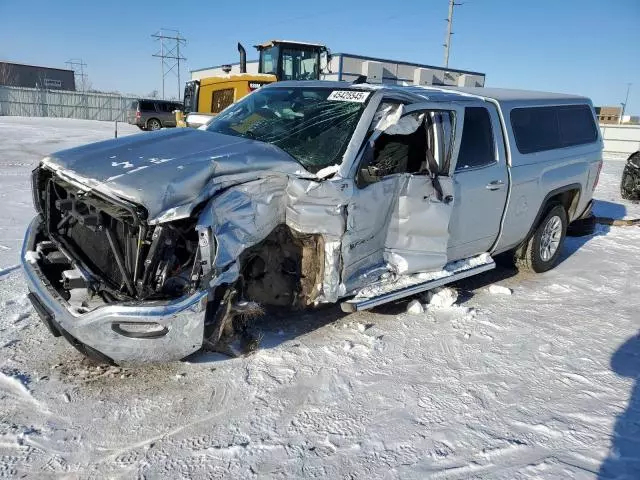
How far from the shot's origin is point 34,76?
62156 millimetres

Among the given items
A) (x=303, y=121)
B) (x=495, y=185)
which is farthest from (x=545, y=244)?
(x=303, y=121)

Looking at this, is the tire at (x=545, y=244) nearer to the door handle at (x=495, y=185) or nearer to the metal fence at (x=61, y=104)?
the door handle at (x=495, y=185)

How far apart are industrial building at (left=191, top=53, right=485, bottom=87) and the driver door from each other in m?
18.4

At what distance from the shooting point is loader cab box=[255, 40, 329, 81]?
47.6ft

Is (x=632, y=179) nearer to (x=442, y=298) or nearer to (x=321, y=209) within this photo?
(x=442, y=298)

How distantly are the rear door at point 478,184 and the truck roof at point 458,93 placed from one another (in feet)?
0.84

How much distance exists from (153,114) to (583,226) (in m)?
25.0

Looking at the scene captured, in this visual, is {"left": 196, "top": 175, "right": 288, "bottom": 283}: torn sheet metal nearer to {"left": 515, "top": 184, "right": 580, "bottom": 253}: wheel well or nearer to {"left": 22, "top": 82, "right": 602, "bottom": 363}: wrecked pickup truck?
{"left": 22, "top": 82, "right": 602, "bottom": 363}: wrecked pickup truck

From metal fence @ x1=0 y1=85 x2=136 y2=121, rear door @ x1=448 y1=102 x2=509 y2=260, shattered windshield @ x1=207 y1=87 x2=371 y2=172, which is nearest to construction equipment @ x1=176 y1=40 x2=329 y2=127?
shattered windshield @ x1=207 y1=87 x2=371 y2=172

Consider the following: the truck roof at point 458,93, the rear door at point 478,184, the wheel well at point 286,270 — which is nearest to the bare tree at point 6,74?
the truck roof at point 458,93

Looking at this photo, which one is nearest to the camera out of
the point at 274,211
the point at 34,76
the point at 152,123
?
the point at 274,211

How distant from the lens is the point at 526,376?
11.9 ft

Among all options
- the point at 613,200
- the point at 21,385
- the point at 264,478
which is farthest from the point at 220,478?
the point at 613,200

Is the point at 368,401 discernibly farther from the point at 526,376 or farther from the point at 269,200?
the point at 269,200
